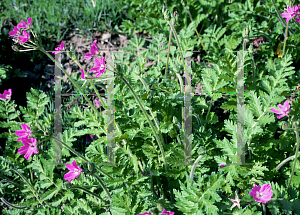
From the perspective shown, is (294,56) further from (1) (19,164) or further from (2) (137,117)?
(1) (19,164)

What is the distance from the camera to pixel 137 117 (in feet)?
6.87

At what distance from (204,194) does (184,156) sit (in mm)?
364

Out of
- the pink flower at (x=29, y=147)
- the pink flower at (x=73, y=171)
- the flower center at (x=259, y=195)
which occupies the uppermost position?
the pink flower at (x=29, y=147)

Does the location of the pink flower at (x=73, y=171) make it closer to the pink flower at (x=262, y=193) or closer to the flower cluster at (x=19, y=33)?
the flower cluster at (x=19, y=33)

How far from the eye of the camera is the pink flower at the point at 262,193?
1.56 m

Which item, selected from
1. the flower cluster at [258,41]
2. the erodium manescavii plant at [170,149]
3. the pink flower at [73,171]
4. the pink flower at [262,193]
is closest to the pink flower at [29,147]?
the erodium manescavii plant at [170,149]

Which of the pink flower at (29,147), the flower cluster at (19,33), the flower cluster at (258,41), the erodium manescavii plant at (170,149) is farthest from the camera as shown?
the flower cluster at (258,41)

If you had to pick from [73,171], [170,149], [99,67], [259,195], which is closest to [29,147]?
[73,171]

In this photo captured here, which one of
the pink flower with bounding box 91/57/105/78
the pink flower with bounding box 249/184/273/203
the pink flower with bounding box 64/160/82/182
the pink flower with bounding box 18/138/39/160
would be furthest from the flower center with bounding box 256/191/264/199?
the pink flower with bounding box 18/138/39/160

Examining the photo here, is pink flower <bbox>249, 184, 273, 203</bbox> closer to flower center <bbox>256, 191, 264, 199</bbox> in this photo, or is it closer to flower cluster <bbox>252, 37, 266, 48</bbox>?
flower center <bbox>256, 191, 264, 199</bbox>

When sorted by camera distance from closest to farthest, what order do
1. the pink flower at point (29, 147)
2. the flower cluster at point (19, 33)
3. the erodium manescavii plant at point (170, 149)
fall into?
1. the pink flower at point (29, 147)
2. the erodium manescavii plant at point (170, 149)
3. the flower cluster at point (19, 33)

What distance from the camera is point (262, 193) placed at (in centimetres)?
161

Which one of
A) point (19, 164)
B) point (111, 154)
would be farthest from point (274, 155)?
point (19, 164)

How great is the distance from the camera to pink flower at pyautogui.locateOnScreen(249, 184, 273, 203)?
1.56m
